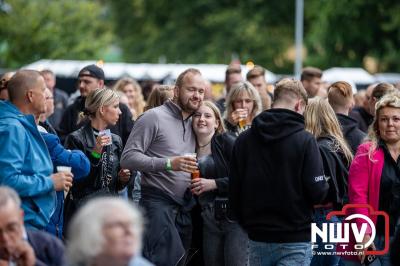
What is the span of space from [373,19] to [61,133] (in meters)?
27.7

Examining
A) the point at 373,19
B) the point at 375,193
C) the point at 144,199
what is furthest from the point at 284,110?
the point at 373,19

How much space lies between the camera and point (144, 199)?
9.97 metres

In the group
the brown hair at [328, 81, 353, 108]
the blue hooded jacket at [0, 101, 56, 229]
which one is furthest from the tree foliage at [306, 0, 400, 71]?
the blue hooded jacket at [0, 101, 56, 229]

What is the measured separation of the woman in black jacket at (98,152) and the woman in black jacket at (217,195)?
0.74 m

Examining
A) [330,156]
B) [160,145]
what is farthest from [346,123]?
[160,145]

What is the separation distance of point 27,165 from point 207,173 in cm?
225

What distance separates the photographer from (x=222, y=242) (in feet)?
33.6

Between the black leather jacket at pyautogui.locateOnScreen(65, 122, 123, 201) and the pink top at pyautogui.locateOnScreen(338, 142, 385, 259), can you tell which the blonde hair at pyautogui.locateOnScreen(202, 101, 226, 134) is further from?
the pink top at pyautogui.locateOnScreen(338, 142, 385, 259)

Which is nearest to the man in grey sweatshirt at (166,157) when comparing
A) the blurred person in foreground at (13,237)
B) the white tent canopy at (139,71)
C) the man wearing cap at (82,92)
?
the man wearing cap at (82,92)

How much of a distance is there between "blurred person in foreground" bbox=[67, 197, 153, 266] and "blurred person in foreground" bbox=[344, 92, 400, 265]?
12.1ft

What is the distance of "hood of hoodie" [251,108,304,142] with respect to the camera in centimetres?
844

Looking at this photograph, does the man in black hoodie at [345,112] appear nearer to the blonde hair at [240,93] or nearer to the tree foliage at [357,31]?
the blonde hair at [240,93]

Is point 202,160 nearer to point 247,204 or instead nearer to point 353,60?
point 247,204

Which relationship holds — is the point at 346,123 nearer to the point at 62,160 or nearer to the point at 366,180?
the point at 366,180
